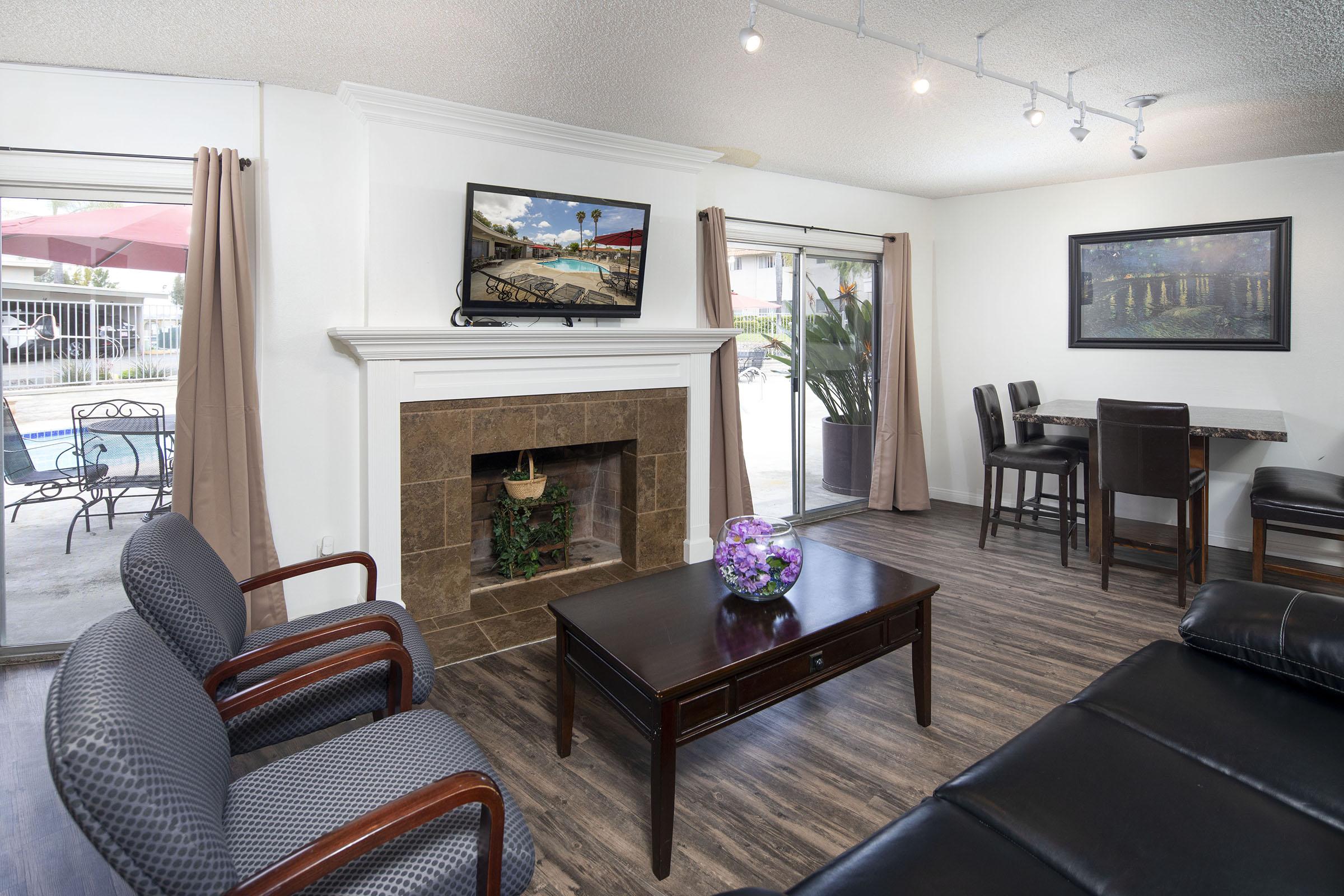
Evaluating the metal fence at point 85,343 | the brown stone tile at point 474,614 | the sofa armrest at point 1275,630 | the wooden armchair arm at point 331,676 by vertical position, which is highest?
the metal fence at point 85,343

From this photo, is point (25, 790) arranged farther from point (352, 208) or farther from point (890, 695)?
point (890, 695)

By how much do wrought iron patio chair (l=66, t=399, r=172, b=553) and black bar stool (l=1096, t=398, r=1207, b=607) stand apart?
4.57 metres

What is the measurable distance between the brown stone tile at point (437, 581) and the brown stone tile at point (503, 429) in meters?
0.52

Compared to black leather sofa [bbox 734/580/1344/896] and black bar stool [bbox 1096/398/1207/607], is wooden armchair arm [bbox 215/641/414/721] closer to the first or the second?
black leather sofa [bbox 734/580/1344/896]

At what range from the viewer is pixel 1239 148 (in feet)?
13.6

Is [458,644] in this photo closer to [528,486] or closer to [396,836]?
[528,486]

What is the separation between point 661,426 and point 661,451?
0.48 ft

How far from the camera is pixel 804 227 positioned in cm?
501

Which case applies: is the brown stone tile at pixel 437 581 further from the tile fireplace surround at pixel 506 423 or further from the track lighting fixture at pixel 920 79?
the track lighting fixture at pixel 920 79

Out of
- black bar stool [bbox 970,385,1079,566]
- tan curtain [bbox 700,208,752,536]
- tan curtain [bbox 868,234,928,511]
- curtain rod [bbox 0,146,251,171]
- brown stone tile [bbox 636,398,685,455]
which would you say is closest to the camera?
curtain rod [bbox 0,146,251,171]

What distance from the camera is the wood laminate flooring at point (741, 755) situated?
190cm

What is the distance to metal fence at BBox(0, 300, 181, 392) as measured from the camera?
299 cm

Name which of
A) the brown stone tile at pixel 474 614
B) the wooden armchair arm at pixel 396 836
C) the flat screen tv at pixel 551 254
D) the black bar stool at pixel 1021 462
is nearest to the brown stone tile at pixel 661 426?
the flat screen tv at pixel 551 254

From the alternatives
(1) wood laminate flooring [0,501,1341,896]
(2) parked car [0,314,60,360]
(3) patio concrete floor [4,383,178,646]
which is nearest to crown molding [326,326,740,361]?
(3) patio concrete floor [4,383,178,646]
